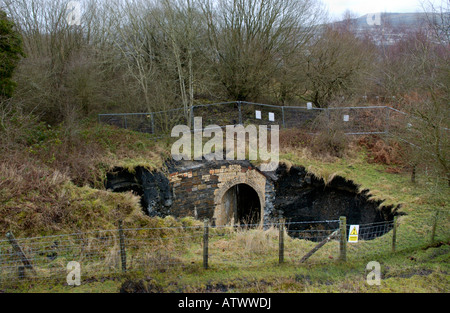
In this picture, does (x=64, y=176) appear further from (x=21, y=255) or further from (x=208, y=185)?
(x=208, y=185)

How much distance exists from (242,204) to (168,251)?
8435 millimetres

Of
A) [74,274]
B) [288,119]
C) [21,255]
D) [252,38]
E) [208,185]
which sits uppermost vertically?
[252,38]

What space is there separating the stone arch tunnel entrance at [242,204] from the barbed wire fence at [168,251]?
5.97 metres

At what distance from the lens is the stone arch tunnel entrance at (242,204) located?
561 inches

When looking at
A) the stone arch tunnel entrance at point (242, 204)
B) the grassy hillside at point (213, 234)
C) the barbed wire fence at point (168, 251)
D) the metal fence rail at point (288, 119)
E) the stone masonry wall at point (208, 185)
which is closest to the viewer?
the grassy hillside at point (213, 234)

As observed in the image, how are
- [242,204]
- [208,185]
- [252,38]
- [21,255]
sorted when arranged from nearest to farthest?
1. [21,255]
2. [208,185]
3. [242,204]
4. [252,38]

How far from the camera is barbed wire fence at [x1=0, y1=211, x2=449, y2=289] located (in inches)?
239

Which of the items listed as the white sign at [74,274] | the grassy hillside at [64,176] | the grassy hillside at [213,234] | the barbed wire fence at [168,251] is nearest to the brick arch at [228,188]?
the grassy hillside at [64,176]

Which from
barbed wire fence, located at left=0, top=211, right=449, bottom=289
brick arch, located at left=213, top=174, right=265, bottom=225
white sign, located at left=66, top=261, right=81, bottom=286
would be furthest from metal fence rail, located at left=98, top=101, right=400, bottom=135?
white sign, located at left=66, top=261, right=81, bottom=286

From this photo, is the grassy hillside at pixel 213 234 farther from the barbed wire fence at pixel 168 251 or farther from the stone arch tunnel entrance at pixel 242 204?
the stone arch tunnel entrance at pixel 242 204

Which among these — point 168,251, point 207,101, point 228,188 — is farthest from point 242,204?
point 168,251

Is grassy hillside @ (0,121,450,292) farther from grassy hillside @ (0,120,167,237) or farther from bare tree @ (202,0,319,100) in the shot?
bare tree @ (202,0,319,100)

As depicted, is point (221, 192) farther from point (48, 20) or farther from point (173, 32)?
point (48, 20)

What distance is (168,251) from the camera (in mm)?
7016
